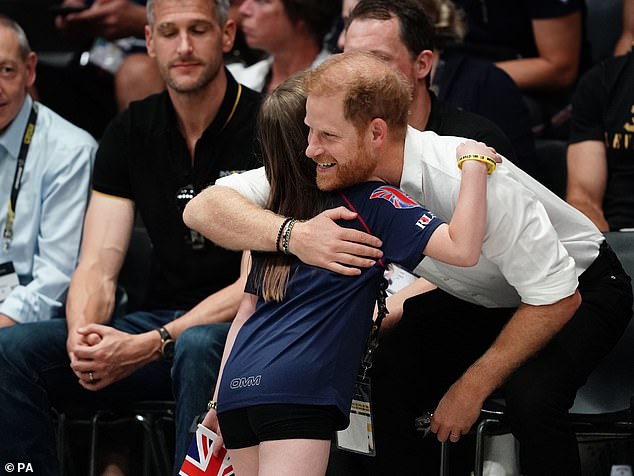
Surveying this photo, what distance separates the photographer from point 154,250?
392cm

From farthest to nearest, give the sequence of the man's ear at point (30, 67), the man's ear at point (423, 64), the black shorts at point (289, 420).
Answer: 1. the man's ear at point (30, 67)
2. the man's ear at point (423, 64)
3. the black shorts at point (289, 420)

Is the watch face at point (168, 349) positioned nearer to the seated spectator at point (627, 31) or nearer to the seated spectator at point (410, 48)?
the seated spectator at point (410, 48)

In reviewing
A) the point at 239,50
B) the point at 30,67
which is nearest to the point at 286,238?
the point at 30,67

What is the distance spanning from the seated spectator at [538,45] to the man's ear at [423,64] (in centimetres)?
98

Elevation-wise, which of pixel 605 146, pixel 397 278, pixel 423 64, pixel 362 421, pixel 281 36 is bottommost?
pixel 362 421

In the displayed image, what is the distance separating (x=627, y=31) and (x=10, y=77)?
96.3 inches

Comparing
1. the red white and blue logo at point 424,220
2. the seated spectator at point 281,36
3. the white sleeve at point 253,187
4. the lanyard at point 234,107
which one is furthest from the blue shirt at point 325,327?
the seated spectator at point 281,36

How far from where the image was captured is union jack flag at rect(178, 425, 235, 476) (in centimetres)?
275

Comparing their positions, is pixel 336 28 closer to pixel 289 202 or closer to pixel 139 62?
pixel 139 62

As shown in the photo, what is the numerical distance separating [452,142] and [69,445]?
2.01 metres

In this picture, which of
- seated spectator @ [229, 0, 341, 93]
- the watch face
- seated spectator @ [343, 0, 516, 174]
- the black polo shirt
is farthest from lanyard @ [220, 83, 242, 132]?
seated spectator @ [229, 0, 341, 93]

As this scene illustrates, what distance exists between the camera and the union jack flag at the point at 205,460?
2748mm

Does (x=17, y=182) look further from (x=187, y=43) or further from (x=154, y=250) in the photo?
(x=187, y=43)

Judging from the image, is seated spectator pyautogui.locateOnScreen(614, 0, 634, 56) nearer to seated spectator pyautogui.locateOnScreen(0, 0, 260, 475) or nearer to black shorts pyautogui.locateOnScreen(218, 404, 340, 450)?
seated spectator pyautogui.locateOnScreen(0, 0, 260, 475)
